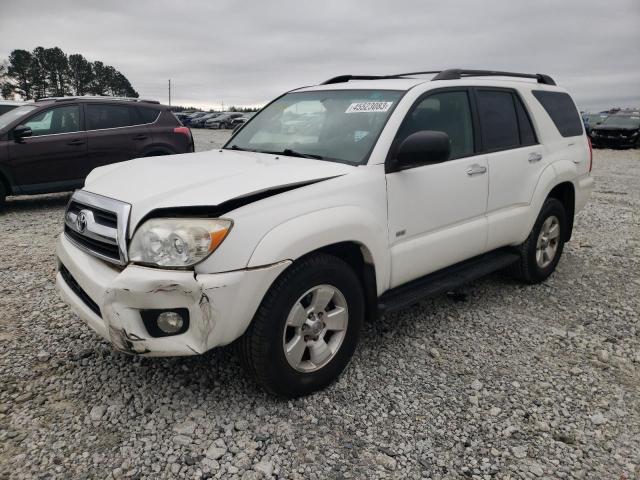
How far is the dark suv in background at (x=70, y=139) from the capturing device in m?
7.09

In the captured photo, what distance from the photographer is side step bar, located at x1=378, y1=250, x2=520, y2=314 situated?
120 inches

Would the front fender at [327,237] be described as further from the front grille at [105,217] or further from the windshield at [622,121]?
the windshield at [622,121]

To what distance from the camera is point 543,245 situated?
14.7 feet

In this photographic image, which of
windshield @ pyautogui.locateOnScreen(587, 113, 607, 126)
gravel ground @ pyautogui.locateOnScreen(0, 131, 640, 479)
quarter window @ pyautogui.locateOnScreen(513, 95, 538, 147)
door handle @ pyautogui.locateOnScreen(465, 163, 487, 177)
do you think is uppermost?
windshield @ pyautogui.locateOnScreen(587, 113, 607, 126)

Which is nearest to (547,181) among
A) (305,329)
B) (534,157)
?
(534,157)

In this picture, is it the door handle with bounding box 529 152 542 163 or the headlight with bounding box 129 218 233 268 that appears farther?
the door handle with bounding box 529 152 542 163

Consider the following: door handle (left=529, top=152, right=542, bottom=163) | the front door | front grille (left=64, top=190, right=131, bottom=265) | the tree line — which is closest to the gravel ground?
the front door

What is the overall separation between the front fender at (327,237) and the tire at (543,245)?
191 cm

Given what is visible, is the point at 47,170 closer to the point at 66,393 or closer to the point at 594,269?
the point at 66,393

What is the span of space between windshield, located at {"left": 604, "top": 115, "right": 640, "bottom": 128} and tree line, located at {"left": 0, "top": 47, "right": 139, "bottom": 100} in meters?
68.3

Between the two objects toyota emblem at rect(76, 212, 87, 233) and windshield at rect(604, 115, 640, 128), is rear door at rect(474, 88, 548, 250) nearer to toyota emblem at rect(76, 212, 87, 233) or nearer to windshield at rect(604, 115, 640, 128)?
toyota emblem at rect(76, 212, 87, 233)

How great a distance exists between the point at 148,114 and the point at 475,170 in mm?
6403

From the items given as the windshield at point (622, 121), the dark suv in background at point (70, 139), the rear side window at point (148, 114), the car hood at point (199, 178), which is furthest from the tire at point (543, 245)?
the windshield at point (622, 121)

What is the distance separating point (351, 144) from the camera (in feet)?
9.93
